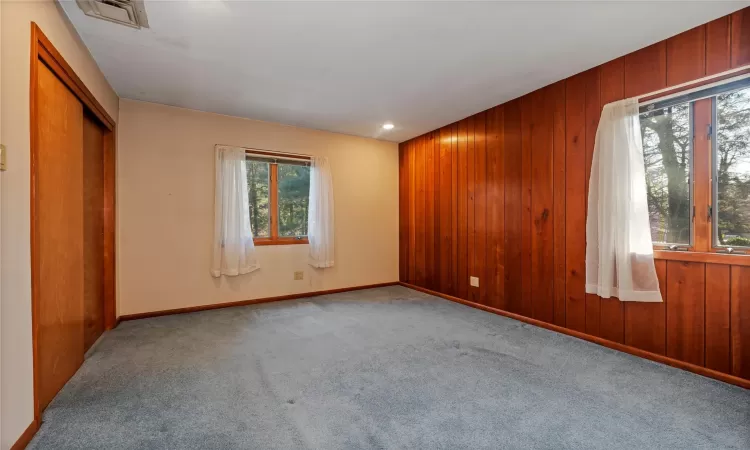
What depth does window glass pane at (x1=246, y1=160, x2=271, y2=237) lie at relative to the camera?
420 cm

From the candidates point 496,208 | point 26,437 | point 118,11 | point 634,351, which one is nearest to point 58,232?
point 26,437

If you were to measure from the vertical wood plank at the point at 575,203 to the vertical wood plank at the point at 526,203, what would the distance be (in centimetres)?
38

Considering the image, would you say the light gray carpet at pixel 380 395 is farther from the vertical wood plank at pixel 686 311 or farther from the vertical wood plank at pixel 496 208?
the vertical wood plank at pixel 496 208

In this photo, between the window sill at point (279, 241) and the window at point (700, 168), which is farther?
the window sill at point (279, 241)

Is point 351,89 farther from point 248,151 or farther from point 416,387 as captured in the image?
point 416,387

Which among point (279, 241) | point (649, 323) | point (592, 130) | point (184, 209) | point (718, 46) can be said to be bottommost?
point (649, 323)

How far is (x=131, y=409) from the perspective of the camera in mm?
1791

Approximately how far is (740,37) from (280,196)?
170 inches

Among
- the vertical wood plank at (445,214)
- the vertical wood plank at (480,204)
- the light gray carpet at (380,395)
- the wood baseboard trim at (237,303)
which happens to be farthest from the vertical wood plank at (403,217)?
the light gray carpet at (380,395)

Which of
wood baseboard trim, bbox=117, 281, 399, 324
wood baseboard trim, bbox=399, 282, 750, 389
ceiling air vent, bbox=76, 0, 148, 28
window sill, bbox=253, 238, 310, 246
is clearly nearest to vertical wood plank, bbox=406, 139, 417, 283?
wood baseboard trim, bbox=117, 281, 399, 324

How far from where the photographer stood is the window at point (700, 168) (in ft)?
6.88

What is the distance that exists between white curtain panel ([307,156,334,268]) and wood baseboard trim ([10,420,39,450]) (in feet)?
10.1

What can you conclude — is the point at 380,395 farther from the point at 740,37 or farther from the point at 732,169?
the point at 740,37

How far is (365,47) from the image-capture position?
245 cm
